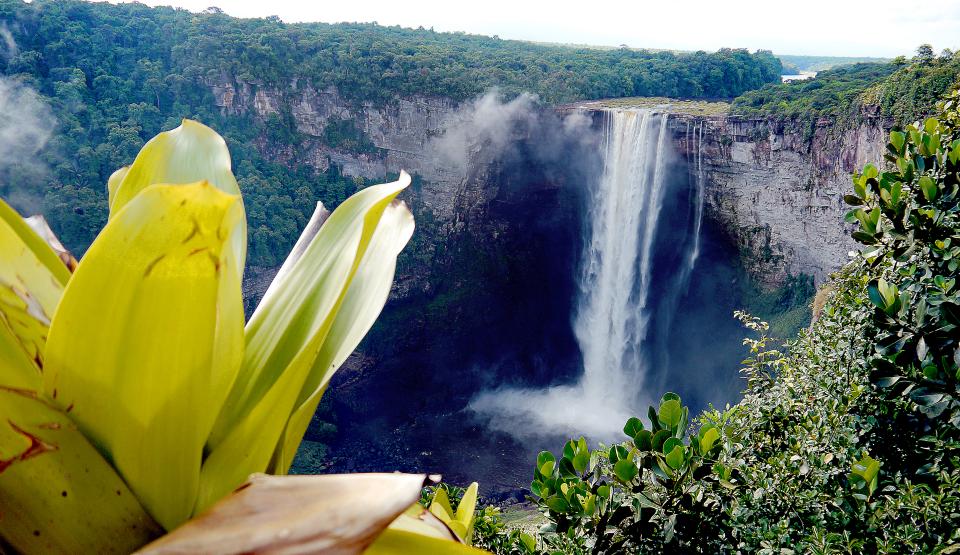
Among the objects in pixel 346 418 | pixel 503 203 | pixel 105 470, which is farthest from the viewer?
pixel 503 203

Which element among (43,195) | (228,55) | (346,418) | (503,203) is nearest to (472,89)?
(503,203)

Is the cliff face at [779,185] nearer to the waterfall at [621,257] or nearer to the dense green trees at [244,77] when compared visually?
the waterfall at [621,257]

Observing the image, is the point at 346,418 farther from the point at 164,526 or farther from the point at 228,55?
the point at 164,526

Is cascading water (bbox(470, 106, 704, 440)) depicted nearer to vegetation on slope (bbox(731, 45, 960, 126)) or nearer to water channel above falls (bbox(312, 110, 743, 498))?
water channel above falls (bbox(312, 110, 743, 498))

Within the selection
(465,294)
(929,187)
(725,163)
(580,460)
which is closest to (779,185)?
(725,163)

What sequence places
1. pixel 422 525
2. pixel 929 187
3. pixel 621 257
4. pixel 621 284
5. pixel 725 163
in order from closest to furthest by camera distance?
pixel 422 525 → pixel 929 187 → pixel 725 163 → pixel 621 257 → pixel 621 284

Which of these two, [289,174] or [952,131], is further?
[289,174]

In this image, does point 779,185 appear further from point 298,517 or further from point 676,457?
point 298,517
